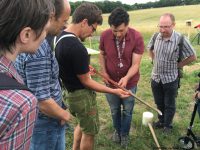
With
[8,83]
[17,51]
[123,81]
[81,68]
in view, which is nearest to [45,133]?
[81,68]

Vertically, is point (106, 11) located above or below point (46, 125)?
below

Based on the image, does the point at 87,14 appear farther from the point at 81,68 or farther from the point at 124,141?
the point at 124,141

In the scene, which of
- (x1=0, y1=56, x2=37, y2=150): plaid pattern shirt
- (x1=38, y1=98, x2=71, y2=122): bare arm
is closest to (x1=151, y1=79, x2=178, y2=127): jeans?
(x1=38, y1=98, x2=71, y2=122): bare arm

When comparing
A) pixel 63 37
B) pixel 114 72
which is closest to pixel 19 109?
pixel 63 37

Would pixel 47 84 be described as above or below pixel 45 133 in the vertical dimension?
above

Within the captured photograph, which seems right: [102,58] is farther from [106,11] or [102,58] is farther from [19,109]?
[106,11]

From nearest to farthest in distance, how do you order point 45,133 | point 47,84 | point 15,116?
point 15,116 → point 47,84 → point 45,133

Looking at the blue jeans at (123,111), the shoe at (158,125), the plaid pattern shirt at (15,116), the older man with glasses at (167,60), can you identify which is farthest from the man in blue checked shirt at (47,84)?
the shoe at (158,125)

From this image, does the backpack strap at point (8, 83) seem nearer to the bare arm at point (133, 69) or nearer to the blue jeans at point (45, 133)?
the blue jeans at point (45, 133)

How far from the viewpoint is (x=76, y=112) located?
3.92m

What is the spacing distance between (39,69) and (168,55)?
121 inches

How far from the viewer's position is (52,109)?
2.68 m

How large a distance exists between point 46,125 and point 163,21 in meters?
2.82

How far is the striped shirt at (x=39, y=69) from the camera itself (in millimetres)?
2416
